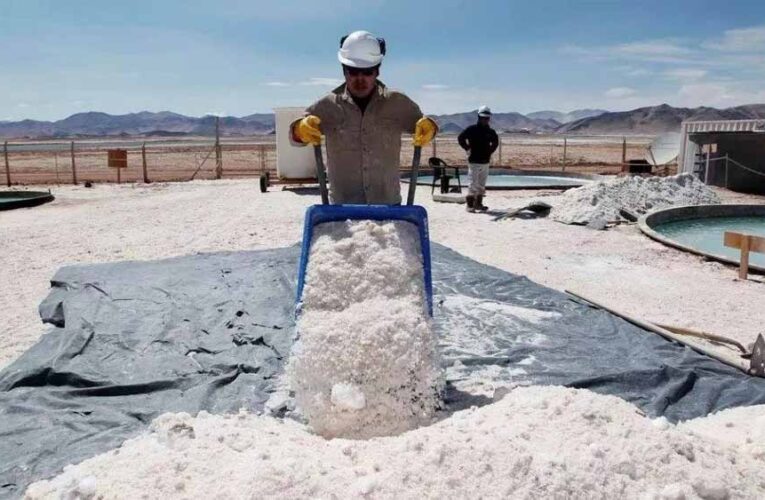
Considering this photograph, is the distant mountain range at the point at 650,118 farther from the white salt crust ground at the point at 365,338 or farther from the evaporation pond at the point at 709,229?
the white salt crust ground at the point at 365,338

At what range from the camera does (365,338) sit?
287 centimetres

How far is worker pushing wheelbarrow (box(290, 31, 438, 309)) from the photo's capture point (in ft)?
11.1

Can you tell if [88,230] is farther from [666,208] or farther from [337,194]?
[666,208]

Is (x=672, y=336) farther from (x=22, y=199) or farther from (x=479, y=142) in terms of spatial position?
(x=22, y=199)

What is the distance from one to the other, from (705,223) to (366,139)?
27.1 feet

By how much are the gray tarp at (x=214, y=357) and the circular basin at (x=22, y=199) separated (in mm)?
6354

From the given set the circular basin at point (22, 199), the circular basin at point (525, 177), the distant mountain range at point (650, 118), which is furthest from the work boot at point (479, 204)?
the distant mountain range at point (650, 118)

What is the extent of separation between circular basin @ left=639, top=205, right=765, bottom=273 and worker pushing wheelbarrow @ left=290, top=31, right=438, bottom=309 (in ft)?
18.9

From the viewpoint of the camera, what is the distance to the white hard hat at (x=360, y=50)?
10.9ft

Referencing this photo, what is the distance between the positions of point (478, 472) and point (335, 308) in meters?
1.28

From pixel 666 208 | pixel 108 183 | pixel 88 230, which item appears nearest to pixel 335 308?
pixel 88 230

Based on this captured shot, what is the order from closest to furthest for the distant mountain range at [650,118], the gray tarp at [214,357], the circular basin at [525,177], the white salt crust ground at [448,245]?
the white salt crust ground at [448,245]
the gray tarp at [214,357]
the circular basin at [525,177]
the distant mountain range at [650,118]

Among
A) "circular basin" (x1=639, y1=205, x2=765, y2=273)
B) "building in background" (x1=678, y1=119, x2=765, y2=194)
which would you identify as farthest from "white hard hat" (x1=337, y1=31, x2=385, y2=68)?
"building in background" (x1=678, y1=119, x2=765, y2=194)

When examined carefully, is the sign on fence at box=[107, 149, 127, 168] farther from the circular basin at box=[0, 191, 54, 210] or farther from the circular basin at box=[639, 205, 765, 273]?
the circular basin at box=[639, 205, 765, 273]
